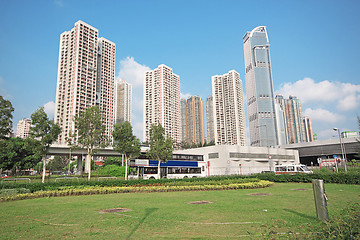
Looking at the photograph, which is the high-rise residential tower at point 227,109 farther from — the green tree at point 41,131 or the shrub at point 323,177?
the green tree at point 41,131

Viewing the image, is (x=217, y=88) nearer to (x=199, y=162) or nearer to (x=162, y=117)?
(x=162, y=117)

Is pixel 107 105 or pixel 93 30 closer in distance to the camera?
pixel 93 30

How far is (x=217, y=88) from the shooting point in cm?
14725

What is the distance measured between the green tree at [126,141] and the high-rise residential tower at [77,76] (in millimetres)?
78580

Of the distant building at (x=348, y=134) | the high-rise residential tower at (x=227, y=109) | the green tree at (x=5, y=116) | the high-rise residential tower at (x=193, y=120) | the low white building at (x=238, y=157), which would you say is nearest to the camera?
the green tree at (x=5, y=116)

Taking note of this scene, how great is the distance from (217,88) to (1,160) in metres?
119

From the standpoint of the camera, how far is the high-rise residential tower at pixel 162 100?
5468 inches

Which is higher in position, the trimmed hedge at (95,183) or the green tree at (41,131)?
the green tree at (41,131)

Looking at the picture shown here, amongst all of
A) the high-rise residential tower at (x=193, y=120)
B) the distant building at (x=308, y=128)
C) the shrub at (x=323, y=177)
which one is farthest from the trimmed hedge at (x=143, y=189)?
the distant building at (x=308, y=128)

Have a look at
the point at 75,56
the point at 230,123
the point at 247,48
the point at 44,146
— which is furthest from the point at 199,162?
the point at 247,48

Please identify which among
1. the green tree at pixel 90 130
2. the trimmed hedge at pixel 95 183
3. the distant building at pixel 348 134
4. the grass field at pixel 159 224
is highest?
the distant building at pixel 348 134

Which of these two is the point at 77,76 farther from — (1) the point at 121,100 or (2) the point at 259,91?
(2) the point at 259,91

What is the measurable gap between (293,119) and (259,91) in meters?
64.1

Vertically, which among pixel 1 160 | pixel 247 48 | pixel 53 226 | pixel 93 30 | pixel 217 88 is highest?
pixel 247 48
